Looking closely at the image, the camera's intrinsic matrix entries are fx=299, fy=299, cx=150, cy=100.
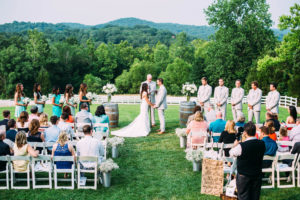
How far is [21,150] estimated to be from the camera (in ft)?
21.6

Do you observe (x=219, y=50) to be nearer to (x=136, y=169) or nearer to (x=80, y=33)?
(x=136, y=169)

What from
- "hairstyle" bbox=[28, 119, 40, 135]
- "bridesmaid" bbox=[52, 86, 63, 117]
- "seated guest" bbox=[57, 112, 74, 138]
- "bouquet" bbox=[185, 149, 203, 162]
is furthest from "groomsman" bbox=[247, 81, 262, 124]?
"hairstyle" bbox=[28, 119, 40, 135]

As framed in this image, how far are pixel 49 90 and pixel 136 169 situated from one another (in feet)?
164

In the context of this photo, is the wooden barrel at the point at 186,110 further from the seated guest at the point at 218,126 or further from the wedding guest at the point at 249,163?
the wedding guest at the point at 249,163

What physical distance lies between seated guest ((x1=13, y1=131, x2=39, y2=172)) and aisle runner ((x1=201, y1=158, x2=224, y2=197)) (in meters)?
3.65

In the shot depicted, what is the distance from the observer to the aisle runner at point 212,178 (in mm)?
6207

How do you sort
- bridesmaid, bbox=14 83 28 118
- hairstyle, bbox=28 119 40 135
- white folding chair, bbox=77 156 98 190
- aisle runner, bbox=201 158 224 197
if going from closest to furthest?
aisle runner, bbox=201 158 224 197, white folding chair, bbox=77 156 98 190, hairstyle, bbox=28 119 40 135, bridesmaid, bbox=14 83 28 118

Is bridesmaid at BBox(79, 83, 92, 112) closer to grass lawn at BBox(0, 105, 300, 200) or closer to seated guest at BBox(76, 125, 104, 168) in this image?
grass lawn at BBox(0, 105, 300, 200)

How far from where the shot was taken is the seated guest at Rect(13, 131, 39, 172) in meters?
6.54

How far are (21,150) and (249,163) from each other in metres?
4.76

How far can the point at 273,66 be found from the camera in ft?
103

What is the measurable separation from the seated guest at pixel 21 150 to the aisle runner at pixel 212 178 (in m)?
3.65

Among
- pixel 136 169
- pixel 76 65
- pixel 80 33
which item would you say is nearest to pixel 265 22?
pixel 136 169

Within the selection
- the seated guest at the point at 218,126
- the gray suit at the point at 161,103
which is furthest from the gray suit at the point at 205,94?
the seated guest at the point at 218,126
